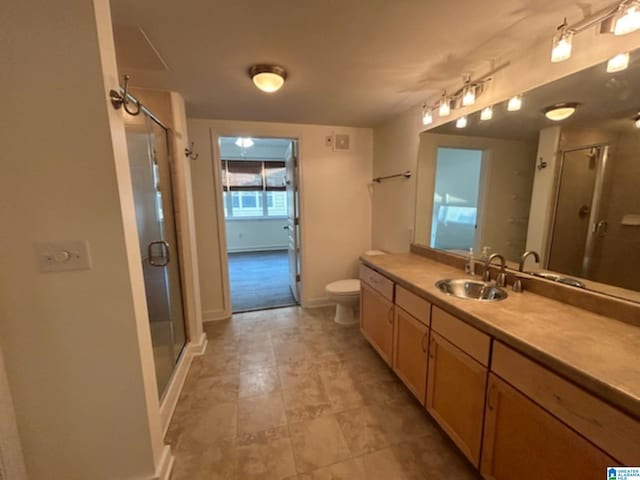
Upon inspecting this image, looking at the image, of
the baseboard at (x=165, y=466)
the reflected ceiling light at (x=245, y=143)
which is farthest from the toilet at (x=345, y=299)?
the reflected ceiling light at (x=245, y=143)

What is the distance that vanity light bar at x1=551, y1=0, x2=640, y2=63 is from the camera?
1.02 metres

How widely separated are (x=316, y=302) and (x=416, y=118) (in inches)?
92.1

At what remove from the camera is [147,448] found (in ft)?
4.04

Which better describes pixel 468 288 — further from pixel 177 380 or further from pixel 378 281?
pixel 177 380

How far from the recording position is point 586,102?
134 cm

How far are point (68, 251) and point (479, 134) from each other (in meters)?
2.46

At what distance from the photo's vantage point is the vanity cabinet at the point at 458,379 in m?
1.22

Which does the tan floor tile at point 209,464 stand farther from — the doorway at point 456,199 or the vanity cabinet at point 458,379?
the doorway at point 456,199

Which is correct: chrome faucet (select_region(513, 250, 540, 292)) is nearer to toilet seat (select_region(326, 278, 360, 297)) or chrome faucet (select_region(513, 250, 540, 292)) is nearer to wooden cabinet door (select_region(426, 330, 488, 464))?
wooden cabinet door (select_region(426, 330, 488, 464))

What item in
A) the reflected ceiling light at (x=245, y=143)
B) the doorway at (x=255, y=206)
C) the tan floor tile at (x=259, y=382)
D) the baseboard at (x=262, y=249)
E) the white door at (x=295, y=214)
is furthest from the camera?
the baseboard at (x=262, y=249)

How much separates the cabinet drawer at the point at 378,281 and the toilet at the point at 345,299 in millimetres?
410

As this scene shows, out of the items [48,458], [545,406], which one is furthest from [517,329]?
[48,458]

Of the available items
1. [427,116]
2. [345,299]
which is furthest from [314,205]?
[427,116]

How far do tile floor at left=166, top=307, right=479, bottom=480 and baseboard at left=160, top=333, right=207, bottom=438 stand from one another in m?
0.05
